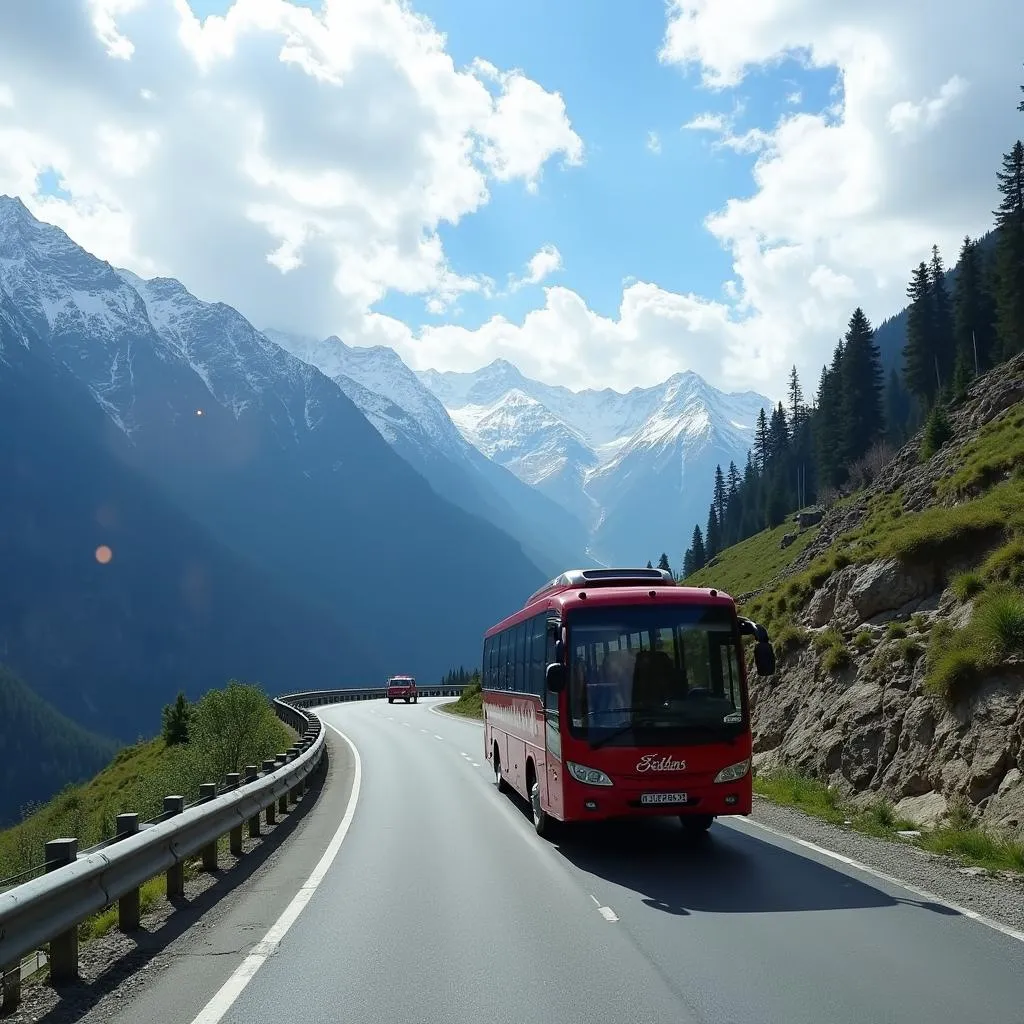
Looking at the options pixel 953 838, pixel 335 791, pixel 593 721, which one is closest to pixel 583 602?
pixel 593 721

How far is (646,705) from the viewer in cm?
1162

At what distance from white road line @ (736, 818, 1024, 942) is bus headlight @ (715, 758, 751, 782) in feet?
4.10

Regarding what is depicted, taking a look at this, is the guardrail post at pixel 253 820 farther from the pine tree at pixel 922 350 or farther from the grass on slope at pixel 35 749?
the grass on slope at pixel 35 749

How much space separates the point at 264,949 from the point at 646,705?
5502mm

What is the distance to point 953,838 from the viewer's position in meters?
11.2

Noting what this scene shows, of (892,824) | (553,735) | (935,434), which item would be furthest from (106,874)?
(935,434)

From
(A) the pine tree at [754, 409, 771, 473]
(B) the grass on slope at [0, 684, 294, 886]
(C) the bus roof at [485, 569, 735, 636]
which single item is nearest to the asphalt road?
(C) the bus roof at [485, 569, 735, 636]

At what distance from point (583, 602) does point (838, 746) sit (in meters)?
6.49

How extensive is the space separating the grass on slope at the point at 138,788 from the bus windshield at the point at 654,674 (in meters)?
5.78

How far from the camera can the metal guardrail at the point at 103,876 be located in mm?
6129

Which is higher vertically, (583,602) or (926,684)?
(583,602)

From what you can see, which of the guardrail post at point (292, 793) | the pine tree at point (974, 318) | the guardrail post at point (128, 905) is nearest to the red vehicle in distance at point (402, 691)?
the pine tree at point (974, 318)

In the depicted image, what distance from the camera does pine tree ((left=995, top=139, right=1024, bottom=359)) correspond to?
198ft

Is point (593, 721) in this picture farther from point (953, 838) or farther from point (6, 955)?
point (6, 955)
